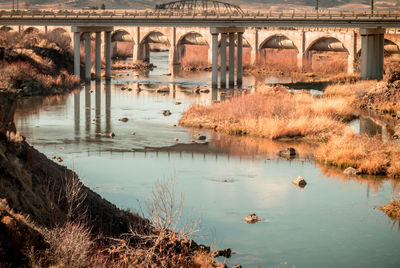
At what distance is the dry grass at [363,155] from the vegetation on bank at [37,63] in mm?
25362

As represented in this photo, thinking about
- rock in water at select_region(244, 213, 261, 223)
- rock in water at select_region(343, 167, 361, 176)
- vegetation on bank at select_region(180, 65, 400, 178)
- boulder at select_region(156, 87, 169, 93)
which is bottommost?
rock in water at select_region(244, 213, 261, 223)

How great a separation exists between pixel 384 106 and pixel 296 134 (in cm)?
1321

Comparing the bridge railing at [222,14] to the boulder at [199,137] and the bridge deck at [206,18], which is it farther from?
the boulder at [199,137]

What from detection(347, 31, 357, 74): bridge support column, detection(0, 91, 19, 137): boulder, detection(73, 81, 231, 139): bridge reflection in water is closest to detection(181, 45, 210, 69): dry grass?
detection(347, 31, 357, 74): bridge support column

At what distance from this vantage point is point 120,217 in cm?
2014

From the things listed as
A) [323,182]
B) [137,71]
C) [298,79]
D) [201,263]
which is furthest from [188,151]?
[137,71]

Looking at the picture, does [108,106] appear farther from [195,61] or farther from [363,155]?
[195,61]

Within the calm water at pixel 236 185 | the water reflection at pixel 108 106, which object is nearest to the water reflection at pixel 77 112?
the calm water at pixel 236 185

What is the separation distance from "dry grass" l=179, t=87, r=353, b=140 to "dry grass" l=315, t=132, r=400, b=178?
4230 mm

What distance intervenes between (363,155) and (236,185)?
21.1 ft

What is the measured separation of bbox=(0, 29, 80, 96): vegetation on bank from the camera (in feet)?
190

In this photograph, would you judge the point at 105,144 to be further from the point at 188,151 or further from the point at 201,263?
the point at 201,263

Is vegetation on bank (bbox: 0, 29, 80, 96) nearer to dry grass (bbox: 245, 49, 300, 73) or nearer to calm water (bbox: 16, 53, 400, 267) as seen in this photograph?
calm water (bbox: 16, 53, 400, 267)

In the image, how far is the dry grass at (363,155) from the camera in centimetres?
3025
